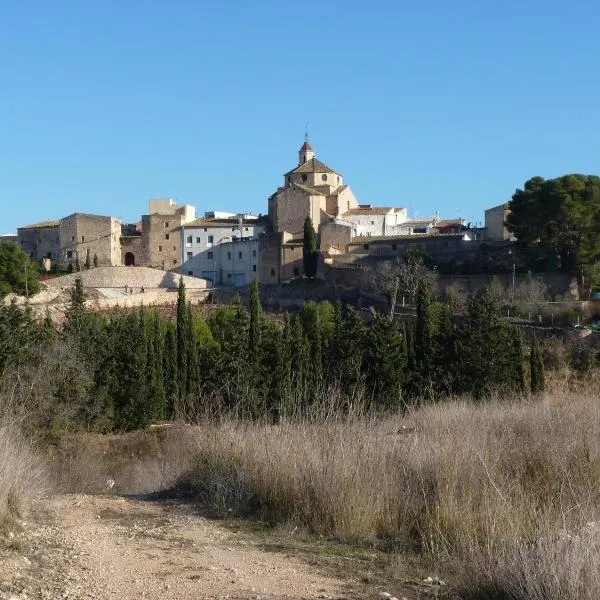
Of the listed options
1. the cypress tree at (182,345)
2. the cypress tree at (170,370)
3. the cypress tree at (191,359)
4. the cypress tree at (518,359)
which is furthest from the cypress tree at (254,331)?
the cypress tree at (518,359)

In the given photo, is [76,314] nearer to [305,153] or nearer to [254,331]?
[254,331]

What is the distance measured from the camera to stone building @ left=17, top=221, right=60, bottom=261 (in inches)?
2233

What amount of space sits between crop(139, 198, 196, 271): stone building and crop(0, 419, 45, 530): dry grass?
47.2m

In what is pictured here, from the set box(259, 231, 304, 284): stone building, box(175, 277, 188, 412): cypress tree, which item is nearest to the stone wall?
box(259, 231, 304, 284): stone building

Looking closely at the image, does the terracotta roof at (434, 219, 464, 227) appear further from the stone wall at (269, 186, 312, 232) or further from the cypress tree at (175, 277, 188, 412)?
the cypress tree at (175, 277, 188, 412)

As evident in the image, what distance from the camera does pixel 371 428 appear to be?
8.75 metres

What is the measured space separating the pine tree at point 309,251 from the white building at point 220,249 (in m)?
4.07

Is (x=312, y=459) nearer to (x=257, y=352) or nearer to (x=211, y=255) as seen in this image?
(x=257, y=352)

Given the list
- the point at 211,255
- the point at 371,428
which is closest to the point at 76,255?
the point at 211,255

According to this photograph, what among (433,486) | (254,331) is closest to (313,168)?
(254,331)

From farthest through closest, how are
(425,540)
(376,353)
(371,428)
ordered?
(376,353) < (371,428) < (425,540)

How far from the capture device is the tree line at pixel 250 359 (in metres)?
24.4

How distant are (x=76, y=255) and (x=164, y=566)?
50.9 meters

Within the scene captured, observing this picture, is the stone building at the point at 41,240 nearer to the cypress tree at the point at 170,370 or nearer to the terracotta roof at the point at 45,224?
the terracotta roof at the point at 45,224
